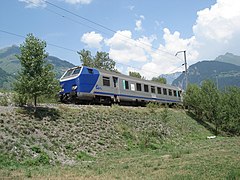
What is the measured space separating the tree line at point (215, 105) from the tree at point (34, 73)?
23.5 m

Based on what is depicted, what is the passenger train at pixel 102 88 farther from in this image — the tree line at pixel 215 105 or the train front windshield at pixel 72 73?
the tree line at pixel 215 105

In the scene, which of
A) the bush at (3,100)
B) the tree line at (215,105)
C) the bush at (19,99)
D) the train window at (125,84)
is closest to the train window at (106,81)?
the train window at (125,84)

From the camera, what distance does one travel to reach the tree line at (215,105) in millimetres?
34594

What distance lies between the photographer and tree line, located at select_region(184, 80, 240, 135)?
34.6m

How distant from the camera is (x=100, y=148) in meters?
16.5

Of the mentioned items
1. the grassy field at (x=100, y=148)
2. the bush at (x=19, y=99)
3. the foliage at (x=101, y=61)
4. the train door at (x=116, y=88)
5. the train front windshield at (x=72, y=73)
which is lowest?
the grassy field at (x=100, y=148)

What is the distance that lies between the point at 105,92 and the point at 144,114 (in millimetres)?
4686

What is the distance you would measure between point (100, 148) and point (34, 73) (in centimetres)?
594

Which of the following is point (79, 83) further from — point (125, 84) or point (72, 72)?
point (125, 84)

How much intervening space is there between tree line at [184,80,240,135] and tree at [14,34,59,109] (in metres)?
23.5

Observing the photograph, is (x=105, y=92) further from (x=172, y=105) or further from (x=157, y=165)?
(x=172, y=105)

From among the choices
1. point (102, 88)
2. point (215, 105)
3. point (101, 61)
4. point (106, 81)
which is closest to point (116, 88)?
point (106, 81)

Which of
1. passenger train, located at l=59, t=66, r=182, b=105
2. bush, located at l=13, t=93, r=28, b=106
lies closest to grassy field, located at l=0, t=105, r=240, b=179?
bush, located at l=13, t=93, r=28, b=106

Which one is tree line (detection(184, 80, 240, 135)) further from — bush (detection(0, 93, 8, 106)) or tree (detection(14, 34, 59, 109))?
bush (detection(0, 93, 8, 106))
